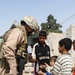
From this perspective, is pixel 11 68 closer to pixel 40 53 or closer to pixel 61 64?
pixel 61 64

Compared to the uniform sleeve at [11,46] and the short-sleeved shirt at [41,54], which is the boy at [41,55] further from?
the uniform sleeve at [11,46]

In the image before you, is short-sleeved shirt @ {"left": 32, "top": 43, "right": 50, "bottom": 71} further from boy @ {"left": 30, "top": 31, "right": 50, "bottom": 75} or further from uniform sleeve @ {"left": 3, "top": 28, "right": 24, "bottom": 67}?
uniform sleeve @ {"left": 3, "top": 28, "right": 24, "bottom": 67}

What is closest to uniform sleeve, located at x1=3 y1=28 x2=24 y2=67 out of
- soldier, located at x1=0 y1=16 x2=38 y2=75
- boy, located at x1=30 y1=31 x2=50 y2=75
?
soldier, located at x1=0 y1=16 x2=38 y2=75

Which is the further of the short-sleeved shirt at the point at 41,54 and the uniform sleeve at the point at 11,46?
the short-sleeved shirt at the point at 41,54

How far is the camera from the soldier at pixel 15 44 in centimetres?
352

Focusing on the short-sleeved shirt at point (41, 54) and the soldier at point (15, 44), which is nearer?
the soldier at point (15, 44)

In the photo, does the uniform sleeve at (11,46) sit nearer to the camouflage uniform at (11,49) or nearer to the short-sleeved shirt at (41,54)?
the camouflage uniform at (11,49)

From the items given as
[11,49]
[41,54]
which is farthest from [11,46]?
[41,54]

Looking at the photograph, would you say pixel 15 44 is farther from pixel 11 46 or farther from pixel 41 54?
pixel 41 54

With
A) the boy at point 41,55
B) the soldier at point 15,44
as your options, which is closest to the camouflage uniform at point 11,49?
the soldier at point 15,44

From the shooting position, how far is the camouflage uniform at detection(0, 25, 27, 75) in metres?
3.51

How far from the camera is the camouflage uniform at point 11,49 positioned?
351 centimetres

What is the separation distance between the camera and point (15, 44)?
140 inches

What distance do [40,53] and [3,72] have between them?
2089 millimetres
